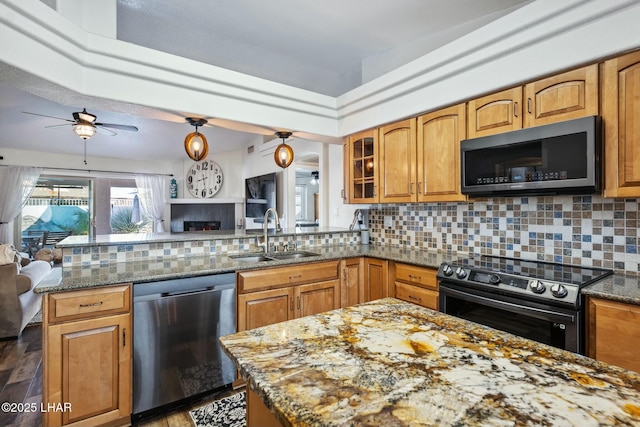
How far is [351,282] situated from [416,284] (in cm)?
62

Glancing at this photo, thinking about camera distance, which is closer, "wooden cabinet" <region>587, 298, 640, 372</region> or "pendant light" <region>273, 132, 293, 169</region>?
"wooden cabinet" <region>587, 298, 640, 372</region>

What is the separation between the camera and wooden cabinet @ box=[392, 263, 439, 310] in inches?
93.8

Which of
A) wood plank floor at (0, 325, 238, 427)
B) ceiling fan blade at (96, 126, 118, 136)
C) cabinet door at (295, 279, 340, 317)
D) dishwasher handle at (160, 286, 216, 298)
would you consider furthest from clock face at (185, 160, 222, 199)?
dishwasher handle at (160, 286, 216, 298)

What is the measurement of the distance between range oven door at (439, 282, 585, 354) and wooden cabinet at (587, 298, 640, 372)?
2.2 inches

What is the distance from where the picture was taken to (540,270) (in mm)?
2012

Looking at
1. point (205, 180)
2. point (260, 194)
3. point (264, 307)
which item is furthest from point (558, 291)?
point (205, 180)

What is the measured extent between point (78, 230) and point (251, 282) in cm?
583

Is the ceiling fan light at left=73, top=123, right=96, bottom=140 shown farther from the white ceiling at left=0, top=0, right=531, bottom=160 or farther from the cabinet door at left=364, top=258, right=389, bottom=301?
the cabinet door at left=364, top=258, right=389, bottom=301

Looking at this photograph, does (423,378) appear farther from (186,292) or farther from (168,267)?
(168,267)

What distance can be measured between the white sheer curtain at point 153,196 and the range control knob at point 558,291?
7.28m

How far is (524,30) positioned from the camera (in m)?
1.99

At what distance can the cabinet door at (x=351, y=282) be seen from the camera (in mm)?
2861

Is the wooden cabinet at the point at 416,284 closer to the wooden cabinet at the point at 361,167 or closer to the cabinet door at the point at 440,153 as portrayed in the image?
the cabinet door at the point at 440,153

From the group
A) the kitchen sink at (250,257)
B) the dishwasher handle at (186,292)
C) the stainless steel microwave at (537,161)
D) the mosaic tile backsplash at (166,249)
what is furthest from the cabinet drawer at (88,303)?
the stainless steel microwave at (537,161)
